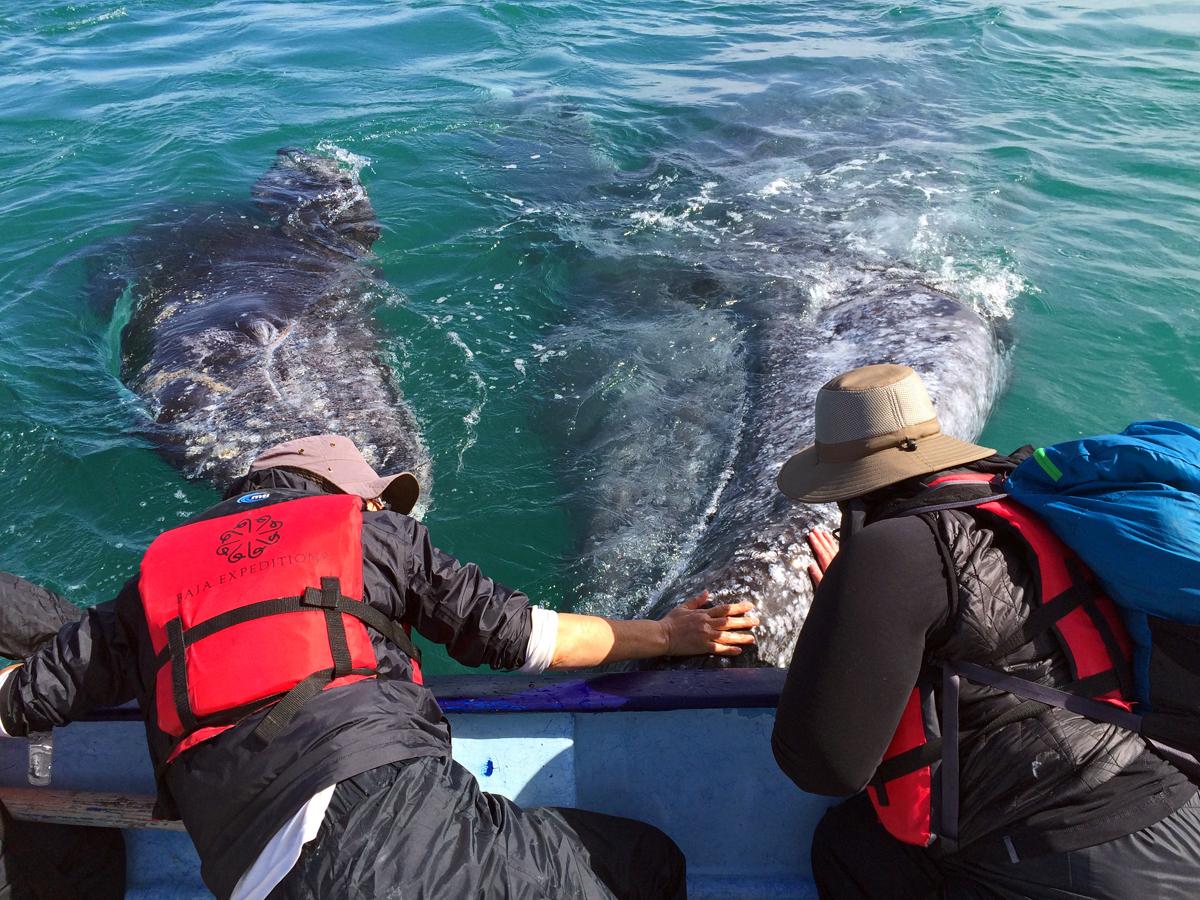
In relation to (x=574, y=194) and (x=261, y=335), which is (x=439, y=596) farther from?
(x=574, y=194)

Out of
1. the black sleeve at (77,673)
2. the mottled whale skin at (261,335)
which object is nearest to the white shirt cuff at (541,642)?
the black sleeve at (77,673)

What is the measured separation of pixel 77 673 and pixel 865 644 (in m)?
2.59

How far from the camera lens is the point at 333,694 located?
9.35 ft

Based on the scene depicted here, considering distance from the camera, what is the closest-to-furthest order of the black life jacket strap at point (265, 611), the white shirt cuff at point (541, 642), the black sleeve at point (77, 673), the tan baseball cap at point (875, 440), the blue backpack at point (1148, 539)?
1. the blue backpack at point (1148, 539)
2. the black life jacket strap at point (265, 611)
3. the tan baseball cap at point (875, 440)
4. the black sleeve at point (77, 673)
5. the white shirt cuff at point (541, 642)

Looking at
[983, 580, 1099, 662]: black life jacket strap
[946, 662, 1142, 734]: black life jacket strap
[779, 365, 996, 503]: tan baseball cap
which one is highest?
[779, 365, 996, 503]: tan baseball cap

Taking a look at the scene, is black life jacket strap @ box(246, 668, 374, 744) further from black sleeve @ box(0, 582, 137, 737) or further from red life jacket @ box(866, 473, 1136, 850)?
red life jacket @ box(866, 473, 1136, 850)

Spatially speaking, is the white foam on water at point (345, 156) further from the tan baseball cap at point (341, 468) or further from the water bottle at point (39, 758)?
the water bottle at point (39, 758)

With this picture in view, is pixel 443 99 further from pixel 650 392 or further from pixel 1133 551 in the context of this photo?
pixel 1133 551

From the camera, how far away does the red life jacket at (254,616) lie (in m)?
2.81

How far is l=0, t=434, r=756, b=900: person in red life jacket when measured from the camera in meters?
2.66

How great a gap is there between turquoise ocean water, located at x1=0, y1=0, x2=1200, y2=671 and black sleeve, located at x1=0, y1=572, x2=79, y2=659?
1.54m

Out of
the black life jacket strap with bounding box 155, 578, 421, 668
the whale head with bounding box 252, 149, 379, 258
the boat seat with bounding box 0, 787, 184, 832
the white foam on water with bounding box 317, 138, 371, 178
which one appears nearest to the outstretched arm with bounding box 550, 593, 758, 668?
the black life jacket strap with bounding box 155, 578, 421, 668

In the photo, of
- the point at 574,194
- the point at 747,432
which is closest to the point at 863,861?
the point at 747,432

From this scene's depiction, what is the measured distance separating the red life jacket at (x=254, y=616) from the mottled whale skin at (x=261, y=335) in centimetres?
406
